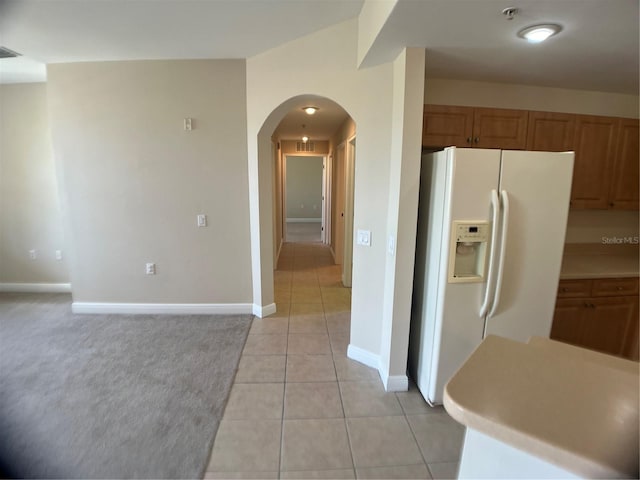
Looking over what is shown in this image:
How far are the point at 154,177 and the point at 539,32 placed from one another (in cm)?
336

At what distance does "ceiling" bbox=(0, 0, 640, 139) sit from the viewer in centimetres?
157

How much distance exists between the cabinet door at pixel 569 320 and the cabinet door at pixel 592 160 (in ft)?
2.70

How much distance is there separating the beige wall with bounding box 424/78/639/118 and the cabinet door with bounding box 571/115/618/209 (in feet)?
0.92

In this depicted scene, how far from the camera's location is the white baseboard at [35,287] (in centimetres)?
416

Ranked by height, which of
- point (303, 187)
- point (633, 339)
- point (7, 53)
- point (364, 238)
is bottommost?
point (633, 339)

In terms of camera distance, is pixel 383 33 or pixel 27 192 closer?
pixel 383 33

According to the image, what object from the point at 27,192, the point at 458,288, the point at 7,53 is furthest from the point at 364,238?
the point at 27,192

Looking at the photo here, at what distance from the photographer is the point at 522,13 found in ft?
5.07

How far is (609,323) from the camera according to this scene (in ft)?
8.40

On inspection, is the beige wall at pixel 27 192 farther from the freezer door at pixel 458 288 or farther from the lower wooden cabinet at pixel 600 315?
the lower wooden cabinet at pixel 600 315

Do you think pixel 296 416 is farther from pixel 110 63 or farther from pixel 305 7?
pixel 110 63

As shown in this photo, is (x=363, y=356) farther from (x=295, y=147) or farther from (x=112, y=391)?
(x=295, y=147)

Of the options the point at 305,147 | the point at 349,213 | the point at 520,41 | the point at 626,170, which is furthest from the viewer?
the point at 305,147

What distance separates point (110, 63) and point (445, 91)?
3184 millimetres
